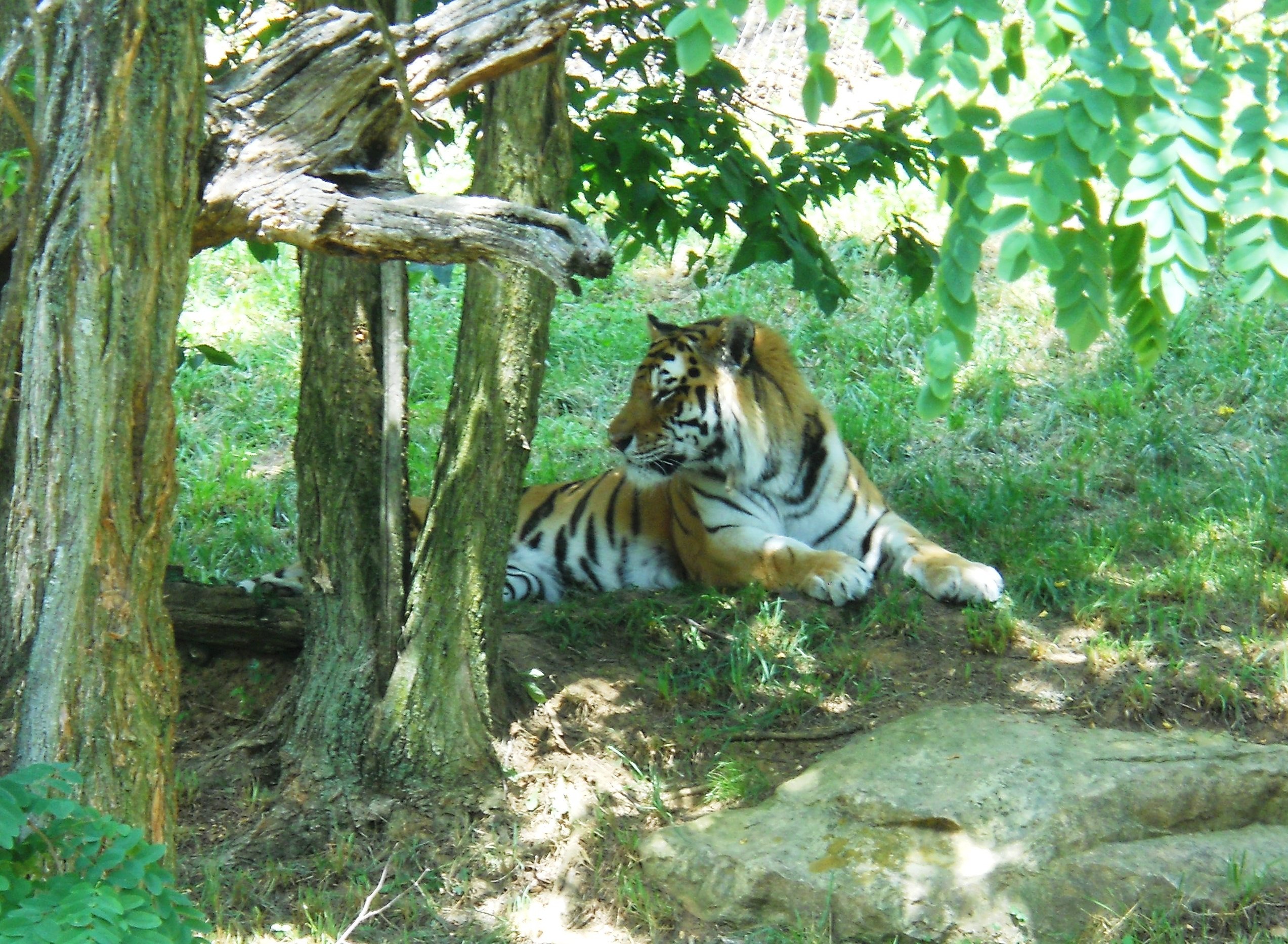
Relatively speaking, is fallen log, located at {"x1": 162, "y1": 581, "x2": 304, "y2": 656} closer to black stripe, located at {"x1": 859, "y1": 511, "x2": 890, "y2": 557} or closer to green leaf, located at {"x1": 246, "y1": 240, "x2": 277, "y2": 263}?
green leaf, located at {"x1": 246, "y1": 240, "x2": 277, "y2": 263}

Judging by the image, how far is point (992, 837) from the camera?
347 centimetres

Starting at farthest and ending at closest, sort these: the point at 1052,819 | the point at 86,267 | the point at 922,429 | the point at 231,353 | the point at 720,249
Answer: the point at 720,249 → the point at 231,353 → the point at 922,429 → the point at 1052,819 → the point at 86,267

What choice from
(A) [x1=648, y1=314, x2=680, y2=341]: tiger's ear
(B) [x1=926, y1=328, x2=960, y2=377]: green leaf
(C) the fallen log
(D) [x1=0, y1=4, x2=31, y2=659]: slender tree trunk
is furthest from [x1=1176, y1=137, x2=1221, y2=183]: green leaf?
(A) [x1=648, y1=314, x2=680, y2=341]: tiger's ear

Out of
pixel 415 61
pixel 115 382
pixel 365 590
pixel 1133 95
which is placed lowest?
pixel 365 590

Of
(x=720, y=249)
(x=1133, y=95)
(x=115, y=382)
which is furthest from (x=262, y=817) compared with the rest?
(x=720, y=249)

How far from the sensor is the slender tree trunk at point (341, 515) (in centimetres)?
375

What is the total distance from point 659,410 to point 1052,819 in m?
2.72

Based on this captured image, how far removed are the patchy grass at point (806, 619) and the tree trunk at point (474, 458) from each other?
0.85 feet

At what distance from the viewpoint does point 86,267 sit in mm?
2297

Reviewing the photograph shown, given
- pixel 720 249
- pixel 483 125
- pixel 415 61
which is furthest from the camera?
pixel 720 249

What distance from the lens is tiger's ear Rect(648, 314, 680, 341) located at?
5.90 m

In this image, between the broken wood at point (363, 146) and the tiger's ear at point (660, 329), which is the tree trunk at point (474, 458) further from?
the tiger's ear at point (660, 329)

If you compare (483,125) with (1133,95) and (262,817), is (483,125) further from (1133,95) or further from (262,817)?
(1133,95)

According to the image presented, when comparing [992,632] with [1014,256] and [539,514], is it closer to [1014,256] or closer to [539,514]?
[539,514]
